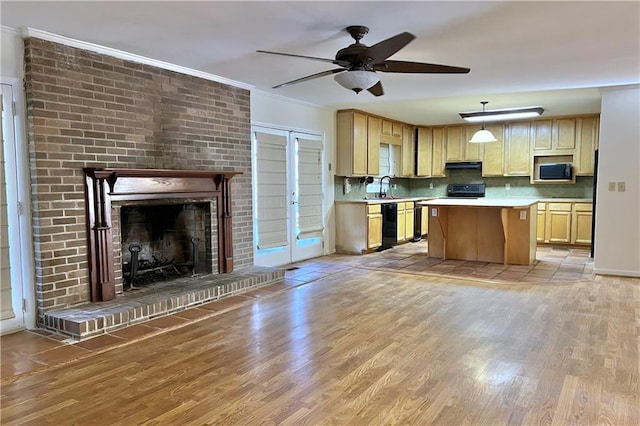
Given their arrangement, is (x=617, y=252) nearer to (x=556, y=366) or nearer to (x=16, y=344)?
(x=556, y=366)

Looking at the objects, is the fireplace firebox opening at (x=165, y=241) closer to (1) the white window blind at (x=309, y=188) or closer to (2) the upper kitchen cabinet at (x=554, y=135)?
(1) the white window blind at (x=309, y=188)

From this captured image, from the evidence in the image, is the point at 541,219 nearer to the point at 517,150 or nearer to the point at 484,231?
the point at 517,150

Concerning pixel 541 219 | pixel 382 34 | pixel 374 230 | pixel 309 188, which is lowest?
pixel 374 230

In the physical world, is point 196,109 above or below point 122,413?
above

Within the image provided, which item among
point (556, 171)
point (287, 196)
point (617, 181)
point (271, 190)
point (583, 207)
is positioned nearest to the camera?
point (617, 181)

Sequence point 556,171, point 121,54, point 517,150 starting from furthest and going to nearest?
point 517,150
point 556,171
point 121,54

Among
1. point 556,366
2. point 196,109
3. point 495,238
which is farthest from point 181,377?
point 495,238

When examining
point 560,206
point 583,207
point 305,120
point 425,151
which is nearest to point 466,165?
point 425,151

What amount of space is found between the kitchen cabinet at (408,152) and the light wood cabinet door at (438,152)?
41 centimetres

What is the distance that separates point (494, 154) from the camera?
8.70m

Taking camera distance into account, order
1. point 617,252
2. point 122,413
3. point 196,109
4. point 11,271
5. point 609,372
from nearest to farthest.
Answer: point 122,413, point 609,372, point 11,271, point 196,109, point 617,252

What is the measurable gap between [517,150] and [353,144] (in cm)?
342

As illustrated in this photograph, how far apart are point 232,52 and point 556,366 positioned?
358cm

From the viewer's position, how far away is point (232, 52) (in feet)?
13.2
